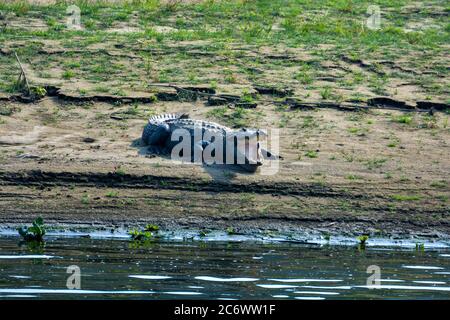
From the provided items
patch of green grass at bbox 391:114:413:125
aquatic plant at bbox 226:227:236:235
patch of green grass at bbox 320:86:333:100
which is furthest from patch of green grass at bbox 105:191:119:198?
patch of green grass at bbox 391:114:413:125

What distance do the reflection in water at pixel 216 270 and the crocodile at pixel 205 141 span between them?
1.96 m

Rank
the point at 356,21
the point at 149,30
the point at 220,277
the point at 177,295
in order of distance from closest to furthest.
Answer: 1. the point at 177,295
2. the point at 220,277
3. the point at 149,30
4. the point at 356,21

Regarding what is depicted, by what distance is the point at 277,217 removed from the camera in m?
12.6

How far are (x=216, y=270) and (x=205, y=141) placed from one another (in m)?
3.86

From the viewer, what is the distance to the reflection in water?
961cm

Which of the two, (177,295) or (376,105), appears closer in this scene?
(177,295)

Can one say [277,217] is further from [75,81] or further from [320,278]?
[75,81]

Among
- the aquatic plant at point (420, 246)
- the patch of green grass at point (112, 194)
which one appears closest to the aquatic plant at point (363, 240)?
the aquatic plant at point (420, 246)

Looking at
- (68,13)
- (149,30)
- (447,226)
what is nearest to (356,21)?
(149,30)

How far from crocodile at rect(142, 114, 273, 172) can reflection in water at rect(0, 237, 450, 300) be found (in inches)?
77.3

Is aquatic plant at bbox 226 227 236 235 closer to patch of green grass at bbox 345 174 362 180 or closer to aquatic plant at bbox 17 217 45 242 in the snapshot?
patch of green grass at bbox 345 174 362 180

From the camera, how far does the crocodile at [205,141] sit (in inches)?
537

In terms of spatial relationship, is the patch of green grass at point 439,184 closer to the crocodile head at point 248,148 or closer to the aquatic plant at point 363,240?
the aquatic plant at point 363,240

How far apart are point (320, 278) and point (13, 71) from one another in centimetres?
744
